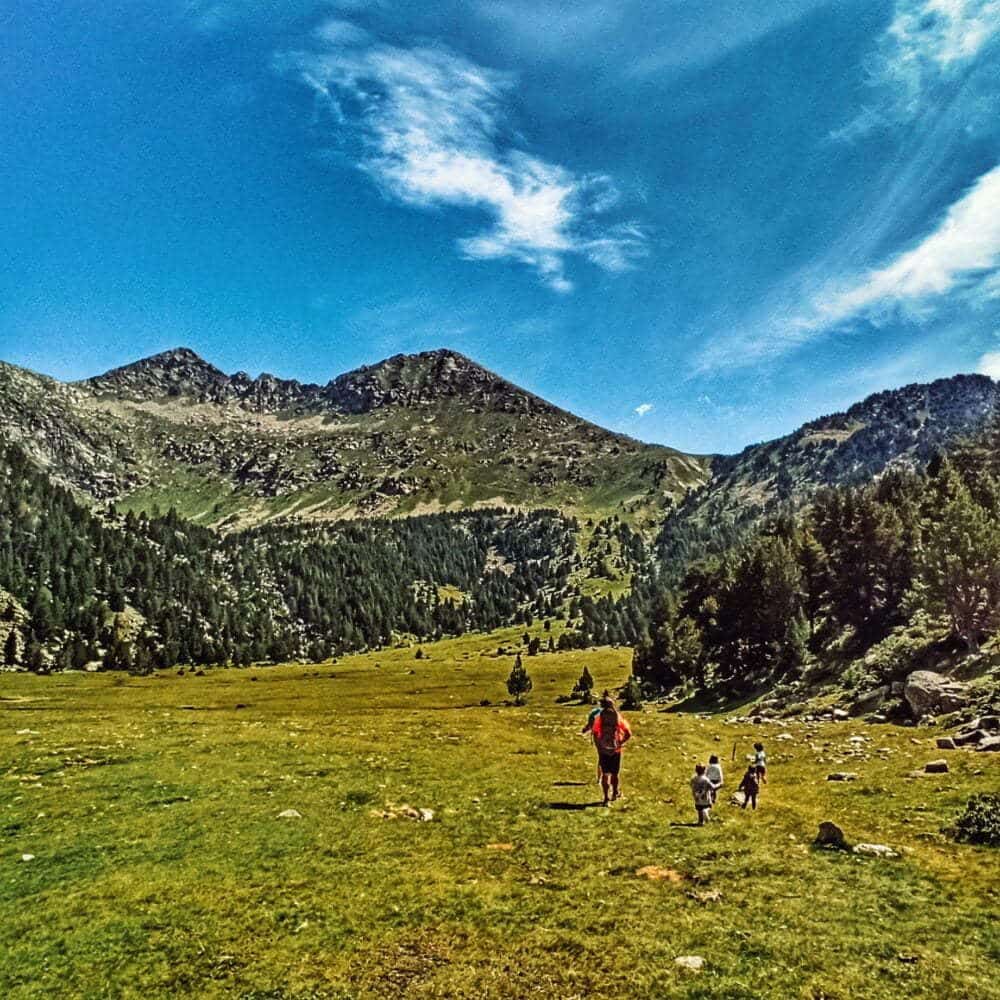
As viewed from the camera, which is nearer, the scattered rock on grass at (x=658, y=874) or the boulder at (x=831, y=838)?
the scattered rock on grass at (x=658, y=874)

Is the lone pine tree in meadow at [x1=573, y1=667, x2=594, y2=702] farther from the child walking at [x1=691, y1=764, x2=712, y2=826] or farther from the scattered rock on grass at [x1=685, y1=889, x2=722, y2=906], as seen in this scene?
the scattered rock on grass at [x1=685, y1=889, x2=722, y2=906]

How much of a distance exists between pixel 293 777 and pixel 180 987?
750 inches

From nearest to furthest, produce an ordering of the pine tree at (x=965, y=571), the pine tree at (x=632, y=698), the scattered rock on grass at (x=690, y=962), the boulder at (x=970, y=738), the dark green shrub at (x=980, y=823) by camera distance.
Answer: the scattered rock on grass at (x=690, y=962) → the dark green shrub at (x=980, y=823) → the boulder at (x=970, y=738) → the pine tree at (x=965, y=571) → the pine tree at (x=632, y=698)

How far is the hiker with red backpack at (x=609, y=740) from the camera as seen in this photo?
991 inches

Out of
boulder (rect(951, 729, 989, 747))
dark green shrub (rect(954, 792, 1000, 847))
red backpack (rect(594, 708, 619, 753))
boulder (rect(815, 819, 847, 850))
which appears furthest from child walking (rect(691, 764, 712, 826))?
boulder (rect(951, 729, 989, 747))

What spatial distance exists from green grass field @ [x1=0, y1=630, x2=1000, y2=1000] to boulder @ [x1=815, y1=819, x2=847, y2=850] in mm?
765

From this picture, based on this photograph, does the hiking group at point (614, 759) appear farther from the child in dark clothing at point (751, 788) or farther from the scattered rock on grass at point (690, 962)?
the scattered rock on grass at point (690, 962)

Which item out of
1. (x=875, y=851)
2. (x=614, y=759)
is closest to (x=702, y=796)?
(x=614, y=759)

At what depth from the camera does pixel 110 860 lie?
18953 millimetres

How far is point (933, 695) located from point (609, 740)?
34820 millimetres

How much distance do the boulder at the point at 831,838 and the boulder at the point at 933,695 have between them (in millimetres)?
32277

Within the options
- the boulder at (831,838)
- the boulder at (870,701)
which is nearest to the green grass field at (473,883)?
the boulder at (831,838)

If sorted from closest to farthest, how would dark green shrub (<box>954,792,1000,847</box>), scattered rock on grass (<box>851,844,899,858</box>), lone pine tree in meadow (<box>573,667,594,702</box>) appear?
scattered rock on grass (<box>851,844,899,858</box>) → dark green shrub (<box>954,792,1000,847</box>) → lone pine tree in meadow (<box>573,667,594,702</box>)

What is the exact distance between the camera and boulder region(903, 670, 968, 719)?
149ft
